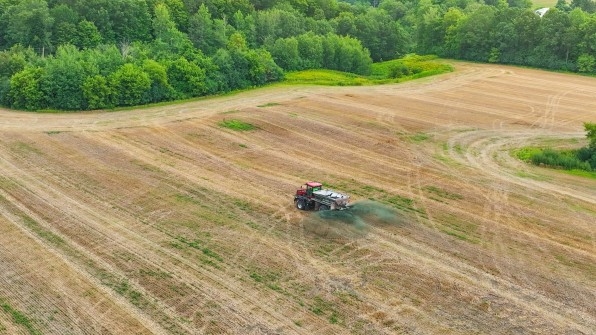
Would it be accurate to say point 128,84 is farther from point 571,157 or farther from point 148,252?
point 571,157

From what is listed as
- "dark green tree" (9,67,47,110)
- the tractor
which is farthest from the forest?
the tractor

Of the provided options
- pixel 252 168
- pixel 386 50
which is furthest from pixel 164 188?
pixel 386 50

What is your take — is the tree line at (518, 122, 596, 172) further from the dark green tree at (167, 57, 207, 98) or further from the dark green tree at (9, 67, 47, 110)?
the dark green tree at (9, 67, 47, 110)

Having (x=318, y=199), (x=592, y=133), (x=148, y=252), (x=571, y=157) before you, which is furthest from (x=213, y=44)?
(x=148, y=252)

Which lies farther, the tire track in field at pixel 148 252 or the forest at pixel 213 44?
the forest at pixel 213 44

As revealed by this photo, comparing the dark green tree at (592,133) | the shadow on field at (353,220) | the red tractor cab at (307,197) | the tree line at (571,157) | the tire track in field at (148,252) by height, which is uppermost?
the dark green tree at (592,133)

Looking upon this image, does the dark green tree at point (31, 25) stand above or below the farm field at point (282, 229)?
above

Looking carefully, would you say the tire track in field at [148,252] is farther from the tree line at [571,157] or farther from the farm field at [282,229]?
the tree line at [571,157]

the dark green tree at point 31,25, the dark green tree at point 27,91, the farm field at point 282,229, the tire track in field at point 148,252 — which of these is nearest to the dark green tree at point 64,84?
the dark green tree at point 27,91
